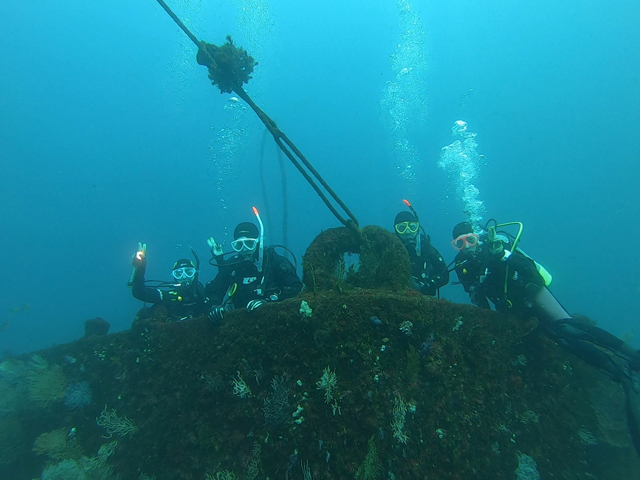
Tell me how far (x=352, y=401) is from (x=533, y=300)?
4.15m

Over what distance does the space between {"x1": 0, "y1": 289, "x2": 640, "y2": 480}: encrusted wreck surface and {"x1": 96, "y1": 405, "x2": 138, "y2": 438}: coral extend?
0.04 metres

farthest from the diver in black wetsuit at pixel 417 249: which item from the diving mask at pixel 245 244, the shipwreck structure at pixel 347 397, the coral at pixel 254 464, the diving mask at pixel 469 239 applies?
the coral at pixel 254 464

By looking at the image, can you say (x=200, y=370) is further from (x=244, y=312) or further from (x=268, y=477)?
(x=268, y=477)

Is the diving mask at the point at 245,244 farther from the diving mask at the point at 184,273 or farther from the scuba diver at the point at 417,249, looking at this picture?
the scuba diver at the point at 417,249

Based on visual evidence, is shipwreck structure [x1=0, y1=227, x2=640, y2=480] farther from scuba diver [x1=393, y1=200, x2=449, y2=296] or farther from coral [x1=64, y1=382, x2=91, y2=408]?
scuba diver [x1=393, y1=200, x2=449, y2=296]

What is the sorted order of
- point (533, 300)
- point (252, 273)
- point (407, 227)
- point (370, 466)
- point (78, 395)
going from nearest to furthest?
point (370, 466), point (78, 395), point (533, 300), point (252, 273), point (407, 227)

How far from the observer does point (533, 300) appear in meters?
5.60

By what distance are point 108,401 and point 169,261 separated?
73529mm

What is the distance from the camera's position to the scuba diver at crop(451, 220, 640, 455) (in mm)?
4656

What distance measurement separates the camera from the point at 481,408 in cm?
381

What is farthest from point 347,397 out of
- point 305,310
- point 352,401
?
point 305,310

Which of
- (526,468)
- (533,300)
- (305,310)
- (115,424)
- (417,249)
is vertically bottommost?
(115,424)

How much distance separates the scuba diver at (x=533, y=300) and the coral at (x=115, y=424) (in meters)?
6.40

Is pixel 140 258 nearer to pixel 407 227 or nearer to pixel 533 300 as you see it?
pixel 407 227
